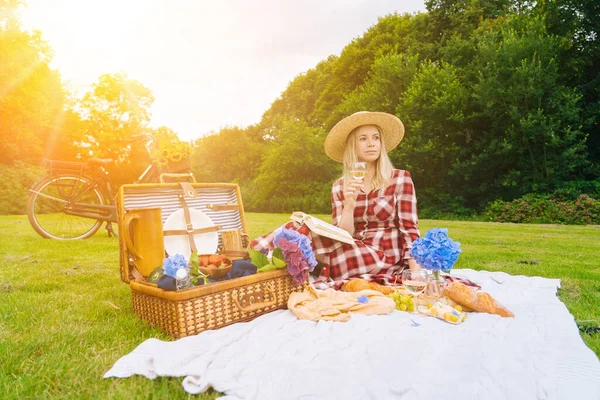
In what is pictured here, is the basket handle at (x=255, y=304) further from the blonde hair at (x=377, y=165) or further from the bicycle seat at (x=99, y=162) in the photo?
the bicycle seat at (x=99, y=162)

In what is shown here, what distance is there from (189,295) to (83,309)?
1.01 metres

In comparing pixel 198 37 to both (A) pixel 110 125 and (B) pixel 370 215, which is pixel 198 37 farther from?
(A) pixel 110 125

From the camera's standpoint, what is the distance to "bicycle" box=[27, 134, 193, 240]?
579cm

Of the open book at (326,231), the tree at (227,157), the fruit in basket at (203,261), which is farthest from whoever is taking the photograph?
the tree at (227,157)

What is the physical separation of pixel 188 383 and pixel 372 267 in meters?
1.97

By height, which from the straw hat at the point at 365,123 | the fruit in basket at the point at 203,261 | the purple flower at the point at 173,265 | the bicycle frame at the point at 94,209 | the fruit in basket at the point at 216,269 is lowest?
the fruit in basket at the point at 216,269

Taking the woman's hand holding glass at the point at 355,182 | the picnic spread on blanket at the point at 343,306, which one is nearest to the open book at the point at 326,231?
the picnic spread on blanket at the point at 343,306

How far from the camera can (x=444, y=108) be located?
1505 centimetres

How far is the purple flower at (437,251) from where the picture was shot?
8.19 ft

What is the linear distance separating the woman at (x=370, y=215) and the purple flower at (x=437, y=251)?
675 mm

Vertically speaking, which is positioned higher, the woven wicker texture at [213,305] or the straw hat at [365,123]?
the straw hat at [365,123]

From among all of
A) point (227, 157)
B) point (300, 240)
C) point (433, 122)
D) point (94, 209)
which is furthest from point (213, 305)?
point (227, 157)

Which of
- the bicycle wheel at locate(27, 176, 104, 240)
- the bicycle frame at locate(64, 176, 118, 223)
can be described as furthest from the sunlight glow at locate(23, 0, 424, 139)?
the bicycle wheel at locate(27, 176, 104, 240)

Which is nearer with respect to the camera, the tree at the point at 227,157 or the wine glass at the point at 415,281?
the wine glass at the point at 415,281
